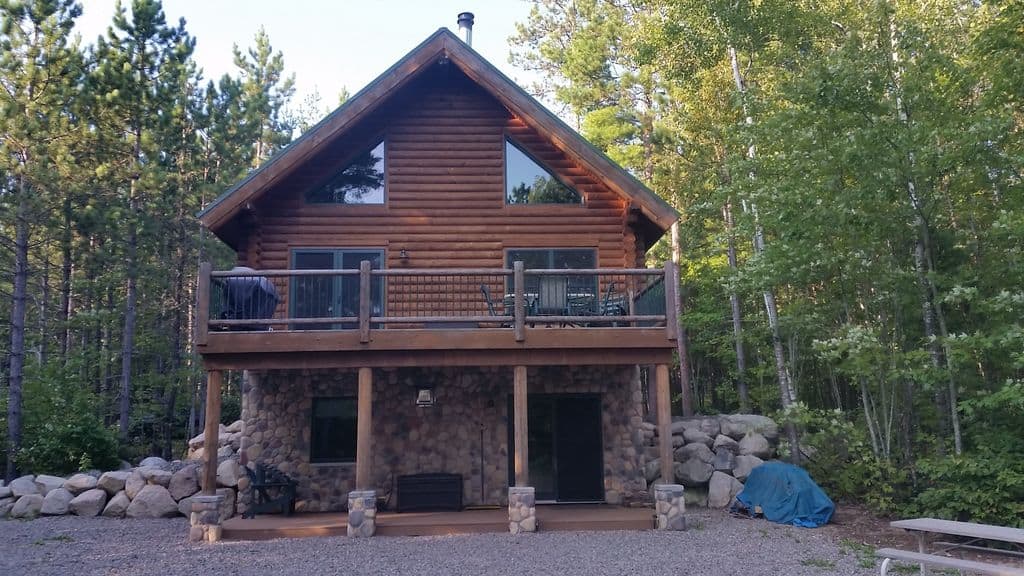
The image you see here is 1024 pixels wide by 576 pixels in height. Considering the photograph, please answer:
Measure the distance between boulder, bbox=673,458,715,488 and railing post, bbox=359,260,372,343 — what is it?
20.5ft

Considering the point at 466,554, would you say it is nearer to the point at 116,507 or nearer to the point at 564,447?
the point at 564,447

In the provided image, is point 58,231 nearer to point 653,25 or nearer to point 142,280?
point 142,280

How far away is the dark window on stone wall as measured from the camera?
11477mm

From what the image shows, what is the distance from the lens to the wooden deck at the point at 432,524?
371 inches

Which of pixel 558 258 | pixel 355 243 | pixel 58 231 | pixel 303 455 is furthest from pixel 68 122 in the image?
pixel 558 258

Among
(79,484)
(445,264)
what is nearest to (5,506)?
(79,484)

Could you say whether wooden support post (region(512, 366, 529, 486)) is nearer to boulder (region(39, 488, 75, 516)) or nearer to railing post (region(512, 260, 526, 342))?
railing post (region(512, 260, 526, 342))

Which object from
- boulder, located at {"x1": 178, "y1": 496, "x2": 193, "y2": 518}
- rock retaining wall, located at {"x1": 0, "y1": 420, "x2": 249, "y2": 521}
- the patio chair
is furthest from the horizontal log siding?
boulder, located at {"x1": 178, "y1": 496, "x2": 193, "y2": 518}

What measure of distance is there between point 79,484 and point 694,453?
1097cm

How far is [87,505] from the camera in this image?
11828 millimetres

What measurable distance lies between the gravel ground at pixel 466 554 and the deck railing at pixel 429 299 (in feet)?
8.92

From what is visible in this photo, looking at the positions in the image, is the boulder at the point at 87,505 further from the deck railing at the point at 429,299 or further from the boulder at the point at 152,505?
the deck railing at the point at 429,299

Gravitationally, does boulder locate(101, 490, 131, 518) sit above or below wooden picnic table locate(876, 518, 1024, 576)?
below

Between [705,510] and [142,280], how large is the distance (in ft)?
54.4
